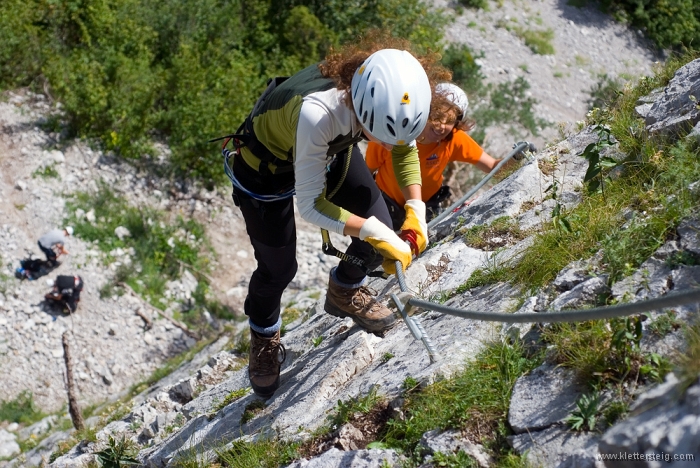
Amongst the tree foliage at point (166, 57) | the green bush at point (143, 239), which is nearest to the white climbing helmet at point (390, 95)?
the green bush at point (143, 239)

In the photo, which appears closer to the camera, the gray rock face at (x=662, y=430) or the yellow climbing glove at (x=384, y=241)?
the gray rock face at (x=662, y=430)

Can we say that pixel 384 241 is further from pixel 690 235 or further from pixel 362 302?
pixel 690 235

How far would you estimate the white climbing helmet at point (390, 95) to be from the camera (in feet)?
9.75

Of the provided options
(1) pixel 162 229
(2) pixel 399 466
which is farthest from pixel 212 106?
(2) pixel 399 466

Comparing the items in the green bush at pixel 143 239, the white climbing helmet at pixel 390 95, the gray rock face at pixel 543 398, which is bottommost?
the green bush at pixel 143 239

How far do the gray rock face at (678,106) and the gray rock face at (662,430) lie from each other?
2214mm

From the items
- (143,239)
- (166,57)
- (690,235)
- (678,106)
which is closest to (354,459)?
(690,235)

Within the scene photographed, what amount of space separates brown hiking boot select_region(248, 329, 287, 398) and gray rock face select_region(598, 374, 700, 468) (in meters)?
2.33

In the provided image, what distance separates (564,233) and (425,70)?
1.16 metres

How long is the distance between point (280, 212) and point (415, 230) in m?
0.75

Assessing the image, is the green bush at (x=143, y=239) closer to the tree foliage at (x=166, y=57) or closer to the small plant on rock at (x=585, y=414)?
the tree foliage at (x=166, y=57)

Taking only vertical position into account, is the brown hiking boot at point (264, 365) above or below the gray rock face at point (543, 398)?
below

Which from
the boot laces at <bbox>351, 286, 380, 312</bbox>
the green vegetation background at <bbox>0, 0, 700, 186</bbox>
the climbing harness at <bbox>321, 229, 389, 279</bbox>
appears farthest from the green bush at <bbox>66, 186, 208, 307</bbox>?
the climbing harness at <bbox>321, 229, 389, 279</bbox>

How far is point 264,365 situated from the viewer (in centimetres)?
416
